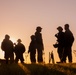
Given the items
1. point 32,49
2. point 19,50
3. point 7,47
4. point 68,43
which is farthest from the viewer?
point 19,50

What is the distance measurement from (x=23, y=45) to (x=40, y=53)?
2.67m

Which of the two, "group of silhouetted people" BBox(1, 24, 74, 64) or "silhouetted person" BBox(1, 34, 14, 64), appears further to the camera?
"silhouetted person" BBox(1, 34, 14, 64)

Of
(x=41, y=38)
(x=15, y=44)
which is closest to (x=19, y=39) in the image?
(x=15, y=44)

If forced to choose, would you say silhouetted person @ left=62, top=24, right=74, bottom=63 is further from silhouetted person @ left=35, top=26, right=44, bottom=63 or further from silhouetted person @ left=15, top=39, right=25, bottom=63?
silhouetted person @ left=15, top=39, right=25, bottom=63

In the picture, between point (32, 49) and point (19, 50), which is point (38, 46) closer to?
point (32, 49)

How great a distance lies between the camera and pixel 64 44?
1967cm

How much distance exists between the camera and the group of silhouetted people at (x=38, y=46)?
19.5 meters

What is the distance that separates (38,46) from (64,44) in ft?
8.40

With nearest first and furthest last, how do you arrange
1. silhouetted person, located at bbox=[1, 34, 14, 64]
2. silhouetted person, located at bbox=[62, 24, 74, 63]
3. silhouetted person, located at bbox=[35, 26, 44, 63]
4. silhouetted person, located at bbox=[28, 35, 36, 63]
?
1. silhouetted person, located at bbox=[62, 24, 74, 63]
2. silhouetted person, located at bbox=[35, 26, 44, 63]
3. silhouetted person, located at bbox=[1, 34, 14, 64]
4. silhouetted person, located at bbox=[28, 35, 36, 63]

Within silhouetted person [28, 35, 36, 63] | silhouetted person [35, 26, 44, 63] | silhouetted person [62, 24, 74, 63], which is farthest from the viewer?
silhouetted person [28, 35, 36, 63]

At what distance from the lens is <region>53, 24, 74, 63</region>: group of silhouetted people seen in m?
19.4

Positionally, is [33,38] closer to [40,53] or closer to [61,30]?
[40,53]

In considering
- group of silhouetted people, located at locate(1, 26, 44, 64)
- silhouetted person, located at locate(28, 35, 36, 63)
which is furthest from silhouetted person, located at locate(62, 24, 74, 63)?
silhouetted person, located at locate(28, 35, 36, 63)

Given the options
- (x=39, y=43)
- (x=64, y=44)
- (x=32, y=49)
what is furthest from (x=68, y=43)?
(x=32, y=49)
